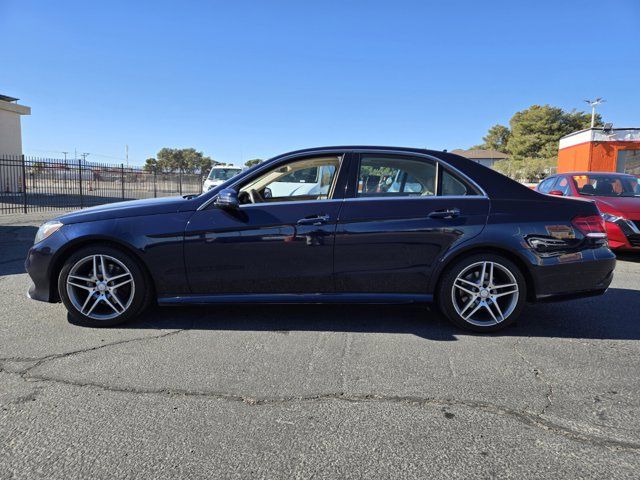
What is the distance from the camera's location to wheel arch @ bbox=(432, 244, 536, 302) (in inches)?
150

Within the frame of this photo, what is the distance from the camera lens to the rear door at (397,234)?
3770 millimetres

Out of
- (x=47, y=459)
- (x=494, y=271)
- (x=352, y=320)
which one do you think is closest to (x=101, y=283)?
(x=47, y=459)

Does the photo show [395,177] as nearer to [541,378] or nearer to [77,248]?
[541,378]

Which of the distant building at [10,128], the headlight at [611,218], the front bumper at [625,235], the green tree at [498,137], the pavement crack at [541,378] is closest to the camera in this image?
the pavement crack at [541,378]

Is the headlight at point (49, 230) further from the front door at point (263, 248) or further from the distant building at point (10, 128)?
the distant building at point (10, 128)

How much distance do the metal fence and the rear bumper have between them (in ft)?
52.6

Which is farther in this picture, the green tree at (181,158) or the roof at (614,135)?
the green tree at (181,158)

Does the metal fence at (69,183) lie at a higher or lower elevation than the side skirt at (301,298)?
higher

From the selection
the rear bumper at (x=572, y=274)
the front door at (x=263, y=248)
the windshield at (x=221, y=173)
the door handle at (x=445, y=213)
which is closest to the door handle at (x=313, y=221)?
the front door at (x=263, y=248)

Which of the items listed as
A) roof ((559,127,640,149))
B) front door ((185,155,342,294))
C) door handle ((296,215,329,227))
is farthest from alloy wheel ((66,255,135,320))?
roof ((559,127,640,149))

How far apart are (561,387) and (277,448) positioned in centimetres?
193

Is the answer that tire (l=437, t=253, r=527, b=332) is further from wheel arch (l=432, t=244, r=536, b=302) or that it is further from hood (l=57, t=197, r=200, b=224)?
hood (l=57, t=197, r=200, b=224)

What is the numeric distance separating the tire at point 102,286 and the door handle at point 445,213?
2.54m

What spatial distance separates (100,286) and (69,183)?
66.7 feet
